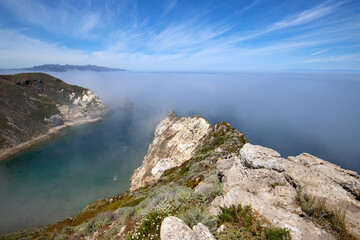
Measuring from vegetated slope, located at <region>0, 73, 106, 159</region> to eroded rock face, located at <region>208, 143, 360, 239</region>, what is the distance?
417 feet

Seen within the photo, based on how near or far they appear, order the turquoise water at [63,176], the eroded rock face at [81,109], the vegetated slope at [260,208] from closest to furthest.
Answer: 1. the vegetated slope at [260,208]
2. the turquoise water at [63,176]
3. the eroded rock face at [81,109]

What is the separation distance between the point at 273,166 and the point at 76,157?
297ft

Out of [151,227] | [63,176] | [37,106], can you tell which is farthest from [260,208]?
[37,106]

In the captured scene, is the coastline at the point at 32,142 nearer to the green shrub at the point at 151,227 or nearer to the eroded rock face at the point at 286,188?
the green shrub at the point at 151,227

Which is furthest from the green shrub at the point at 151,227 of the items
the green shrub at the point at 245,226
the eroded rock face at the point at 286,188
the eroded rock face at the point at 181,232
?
the eroded rock face at the point at 286,188

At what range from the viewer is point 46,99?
5748 inches

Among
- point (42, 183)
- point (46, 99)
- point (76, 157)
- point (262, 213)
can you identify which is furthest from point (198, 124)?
point (46, 99)

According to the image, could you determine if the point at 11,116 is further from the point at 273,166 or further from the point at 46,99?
the point at 273,166

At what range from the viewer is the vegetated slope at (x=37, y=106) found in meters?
99.2

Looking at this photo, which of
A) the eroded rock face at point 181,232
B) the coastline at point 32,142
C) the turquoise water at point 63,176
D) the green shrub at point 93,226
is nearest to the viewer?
the eroded rock face at point 181,232

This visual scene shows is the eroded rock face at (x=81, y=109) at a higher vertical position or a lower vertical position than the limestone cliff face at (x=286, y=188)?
lower

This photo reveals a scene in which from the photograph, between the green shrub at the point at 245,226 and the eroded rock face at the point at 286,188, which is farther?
the eroded rock face at the point at 286,188

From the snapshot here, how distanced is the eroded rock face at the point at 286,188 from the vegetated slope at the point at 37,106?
12705 cm

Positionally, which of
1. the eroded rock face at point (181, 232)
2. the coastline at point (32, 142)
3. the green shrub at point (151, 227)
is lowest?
the coastline at point (32, 142)
